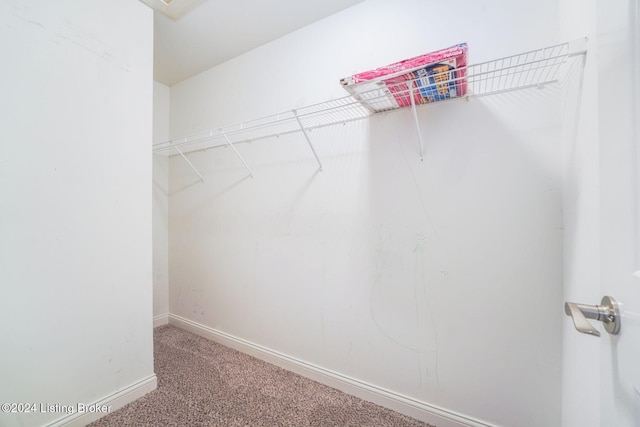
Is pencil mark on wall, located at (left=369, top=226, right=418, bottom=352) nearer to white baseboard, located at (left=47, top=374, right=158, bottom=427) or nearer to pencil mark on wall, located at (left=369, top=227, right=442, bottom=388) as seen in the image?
pencil mark on wall, located at (left=369, top=227, right=442, bottom=388)

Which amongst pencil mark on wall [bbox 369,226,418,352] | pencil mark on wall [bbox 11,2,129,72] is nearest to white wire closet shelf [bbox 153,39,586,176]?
pencil mark on wall [bbox 369,226,418,352]

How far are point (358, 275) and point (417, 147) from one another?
2.54 ft

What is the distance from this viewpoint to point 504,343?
110 cm

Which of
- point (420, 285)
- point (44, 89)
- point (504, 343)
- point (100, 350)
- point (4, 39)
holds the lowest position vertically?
point (100, 350)

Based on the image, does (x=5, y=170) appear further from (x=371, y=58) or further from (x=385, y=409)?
(x=385, y=409)

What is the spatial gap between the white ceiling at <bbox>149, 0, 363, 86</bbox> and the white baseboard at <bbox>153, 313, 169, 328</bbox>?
89.4 inches

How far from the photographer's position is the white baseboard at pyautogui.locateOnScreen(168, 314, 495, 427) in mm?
1204

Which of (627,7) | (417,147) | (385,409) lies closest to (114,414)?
(385,409)

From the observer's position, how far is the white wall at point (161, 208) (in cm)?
235

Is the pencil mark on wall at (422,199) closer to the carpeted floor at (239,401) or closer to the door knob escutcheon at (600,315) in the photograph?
the door knob escutcheon at (600,315)

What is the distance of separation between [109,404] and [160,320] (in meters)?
1.09

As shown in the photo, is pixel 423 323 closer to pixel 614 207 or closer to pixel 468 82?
pixel 614 207

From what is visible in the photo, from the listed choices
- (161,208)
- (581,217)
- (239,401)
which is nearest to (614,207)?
(581,217)

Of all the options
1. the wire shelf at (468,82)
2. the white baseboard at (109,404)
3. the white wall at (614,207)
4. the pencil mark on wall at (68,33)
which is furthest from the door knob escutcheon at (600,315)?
the pencil mark on wall at (68,33)
